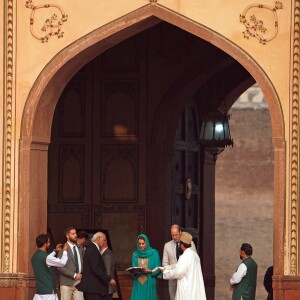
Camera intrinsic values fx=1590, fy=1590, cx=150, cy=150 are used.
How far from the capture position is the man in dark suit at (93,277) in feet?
56.4

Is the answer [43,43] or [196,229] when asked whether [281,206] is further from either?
[196,229]

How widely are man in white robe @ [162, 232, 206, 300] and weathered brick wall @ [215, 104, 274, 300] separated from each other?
16605 mm

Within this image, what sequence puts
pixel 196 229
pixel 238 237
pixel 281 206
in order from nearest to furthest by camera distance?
pixel 281 206 < pixel 196 229 < pixel 238 237

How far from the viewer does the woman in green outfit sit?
58.4 feet

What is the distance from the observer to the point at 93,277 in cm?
1725

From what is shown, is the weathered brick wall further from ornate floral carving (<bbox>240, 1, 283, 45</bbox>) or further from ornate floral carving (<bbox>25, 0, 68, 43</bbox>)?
ornate floral carving (<bbox>240, 1, 283, 45</bbox>)

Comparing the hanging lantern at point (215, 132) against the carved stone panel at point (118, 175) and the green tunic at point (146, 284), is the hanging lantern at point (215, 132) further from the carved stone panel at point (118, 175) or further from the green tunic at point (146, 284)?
the green tunic at point (146, 284)

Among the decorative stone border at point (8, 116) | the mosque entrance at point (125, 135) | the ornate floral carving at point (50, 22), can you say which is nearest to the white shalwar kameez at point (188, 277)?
the decorative stone border at point (8, 116)

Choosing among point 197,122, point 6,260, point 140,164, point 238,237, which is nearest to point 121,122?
point 140,164

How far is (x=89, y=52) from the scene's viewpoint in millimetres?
17812

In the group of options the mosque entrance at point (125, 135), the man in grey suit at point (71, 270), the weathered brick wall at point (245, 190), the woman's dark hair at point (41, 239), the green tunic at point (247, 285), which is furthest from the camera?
the weathered brick wall at point (245, 190)

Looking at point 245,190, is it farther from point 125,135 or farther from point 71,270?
point 71,270

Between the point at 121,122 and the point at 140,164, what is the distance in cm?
61

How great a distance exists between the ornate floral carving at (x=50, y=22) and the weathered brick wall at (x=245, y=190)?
52.5ft
